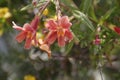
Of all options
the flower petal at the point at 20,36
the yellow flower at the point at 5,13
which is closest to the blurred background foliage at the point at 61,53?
the yellow flower at the point at 5,13

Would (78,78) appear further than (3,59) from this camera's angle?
No

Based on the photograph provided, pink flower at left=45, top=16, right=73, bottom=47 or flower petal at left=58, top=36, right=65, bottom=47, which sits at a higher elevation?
pink flower at left=45, top=16, right=73, bottom=47

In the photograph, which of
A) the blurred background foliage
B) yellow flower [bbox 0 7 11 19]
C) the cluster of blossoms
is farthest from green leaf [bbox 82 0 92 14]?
yellow flower [bbox 0 7 11 19]

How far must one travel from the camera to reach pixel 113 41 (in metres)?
1.48

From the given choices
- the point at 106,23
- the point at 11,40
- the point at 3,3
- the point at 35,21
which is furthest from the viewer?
the point at 11,40

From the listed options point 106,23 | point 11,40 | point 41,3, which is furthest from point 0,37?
point 41,3

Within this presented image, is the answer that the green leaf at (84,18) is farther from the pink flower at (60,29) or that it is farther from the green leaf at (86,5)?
the pink flower at (60,29)

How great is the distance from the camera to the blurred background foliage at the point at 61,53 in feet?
4.92

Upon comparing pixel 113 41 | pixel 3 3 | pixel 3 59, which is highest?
pixel 3 3

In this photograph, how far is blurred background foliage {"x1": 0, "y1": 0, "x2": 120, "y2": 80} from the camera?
1.50 m

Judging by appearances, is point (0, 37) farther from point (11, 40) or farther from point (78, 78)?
point (78, 78)

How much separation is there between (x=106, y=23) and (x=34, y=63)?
2.06 ft

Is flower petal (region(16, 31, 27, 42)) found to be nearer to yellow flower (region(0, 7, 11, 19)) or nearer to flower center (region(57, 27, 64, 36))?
flower center (region(57, 27, 64, 36))

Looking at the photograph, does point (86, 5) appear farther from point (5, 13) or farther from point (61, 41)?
point (5, 13)
